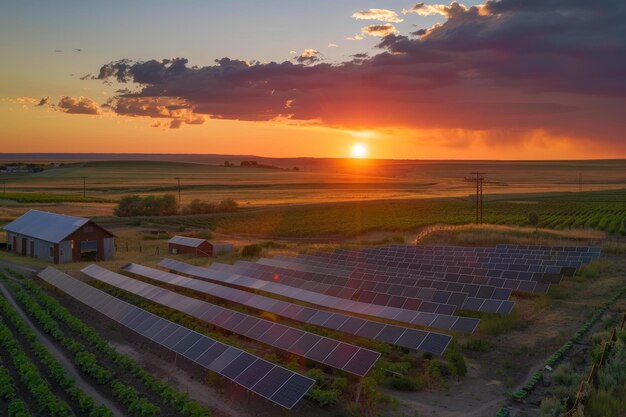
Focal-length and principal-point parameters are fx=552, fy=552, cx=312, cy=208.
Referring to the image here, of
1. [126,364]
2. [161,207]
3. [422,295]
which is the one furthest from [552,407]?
[161,207]

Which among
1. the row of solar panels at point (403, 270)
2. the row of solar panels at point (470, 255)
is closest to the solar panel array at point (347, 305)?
the row of solar panels at point (403, 270)

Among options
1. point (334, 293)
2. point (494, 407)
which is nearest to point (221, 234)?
point (334, 293)

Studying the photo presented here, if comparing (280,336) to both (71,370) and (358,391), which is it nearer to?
(358,391)

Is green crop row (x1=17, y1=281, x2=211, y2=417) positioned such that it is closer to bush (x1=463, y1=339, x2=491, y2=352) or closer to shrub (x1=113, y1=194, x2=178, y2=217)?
bush (x1=463, y1=339, x2=491, y2=352)

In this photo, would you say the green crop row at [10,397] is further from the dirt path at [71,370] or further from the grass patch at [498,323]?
the grass patch at [498,323]

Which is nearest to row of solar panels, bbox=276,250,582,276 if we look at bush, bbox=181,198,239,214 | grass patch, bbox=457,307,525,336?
grass patch, bbox=457,307,525,336

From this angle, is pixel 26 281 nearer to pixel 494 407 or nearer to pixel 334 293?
pixel 334 293

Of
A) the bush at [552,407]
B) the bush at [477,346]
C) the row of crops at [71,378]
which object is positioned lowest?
the bush at [477,346]
